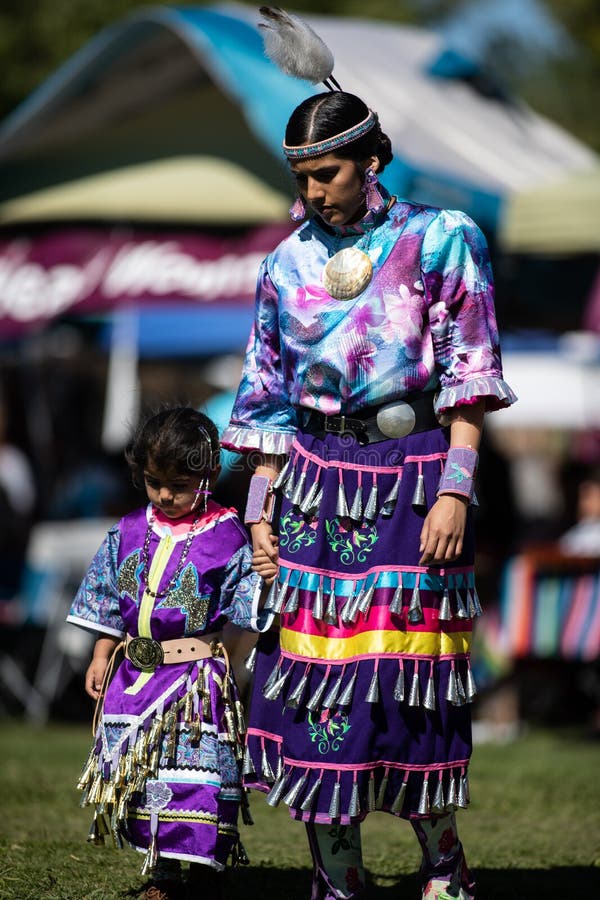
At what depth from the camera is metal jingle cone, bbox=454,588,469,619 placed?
10.8 ft

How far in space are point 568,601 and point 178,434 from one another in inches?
184

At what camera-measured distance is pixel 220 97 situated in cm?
898

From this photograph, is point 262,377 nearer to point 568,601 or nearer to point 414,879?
point 414,879

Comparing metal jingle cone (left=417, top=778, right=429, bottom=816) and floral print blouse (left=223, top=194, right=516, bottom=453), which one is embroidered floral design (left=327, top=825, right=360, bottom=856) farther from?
floral print blouse (left=223, top=194, right=516, bottom=453)

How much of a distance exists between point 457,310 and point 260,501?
0.67 m

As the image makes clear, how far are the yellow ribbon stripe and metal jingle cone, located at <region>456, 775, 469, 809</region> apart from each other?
11.2 inches

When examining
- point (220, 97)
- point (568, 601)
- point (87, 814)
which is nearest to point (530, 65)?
point (220, 97)

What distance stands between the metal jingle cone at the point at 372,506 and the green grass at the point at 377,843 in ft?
3.75

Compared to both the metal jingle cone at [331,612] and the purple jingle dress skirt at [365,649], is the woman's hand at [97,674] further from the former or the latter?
the metal jingle cone at [331,612]

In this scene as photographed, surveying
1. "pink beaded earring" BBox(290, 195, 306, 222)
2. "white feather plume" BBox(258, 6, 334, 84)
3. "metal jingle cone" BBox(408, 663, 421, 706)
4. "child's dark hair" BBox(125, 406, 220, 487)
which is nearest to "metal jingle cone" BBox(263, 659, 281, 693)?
"metal jingle cone" BBox(408, 663, 421, 706)

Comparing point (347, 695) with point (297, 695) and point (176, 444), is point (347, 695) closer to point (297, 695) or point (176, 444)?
point (297, 695)

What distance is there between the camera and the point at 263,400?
3551mm

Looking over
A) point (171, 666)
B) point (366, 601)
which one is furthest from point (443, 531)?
point (171, 666)

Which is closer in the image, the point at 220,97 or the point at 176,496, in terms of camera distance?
the point at 176,496
